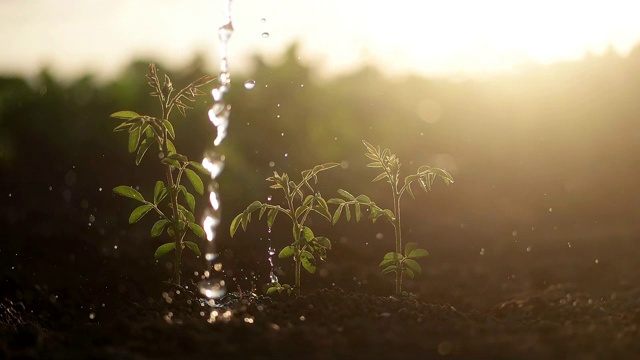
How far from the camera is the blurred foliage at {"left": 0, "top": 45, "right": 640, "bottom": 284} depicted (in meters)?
7.44

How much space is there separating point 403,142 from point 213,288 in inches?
205

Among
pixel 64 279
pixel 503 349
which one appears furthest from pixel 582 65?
pixel 503 349

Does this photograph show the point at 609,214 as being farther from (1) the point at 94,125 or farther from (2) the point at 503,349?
(1) the point at 94,125

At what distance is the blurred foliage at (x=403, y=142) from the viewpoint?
7.44m

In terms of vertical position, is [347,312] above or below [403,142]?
below

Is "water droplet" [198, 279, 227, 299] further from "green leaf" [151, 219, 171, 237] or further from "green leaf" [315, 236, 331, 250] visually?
"green leaf" [315, 236, 331, 250]

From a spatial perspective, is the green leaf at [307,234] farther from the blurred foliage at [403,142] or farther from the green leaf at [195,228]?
the blurred foliage at [403,142]

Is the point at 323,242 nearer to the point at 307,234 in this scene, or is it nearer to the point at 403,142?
the point at 307,234

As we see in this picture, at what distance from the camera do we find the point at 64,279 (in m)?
4.84

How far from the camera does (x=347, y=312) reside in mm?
3061

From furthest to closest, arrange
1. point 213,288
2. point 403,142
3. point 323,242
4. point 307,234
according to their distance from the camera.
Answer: point 403,142
point 213,288
point 307,234
point 323,242

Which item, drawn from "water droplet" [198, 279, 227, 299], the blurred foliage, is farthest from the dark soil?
the blurred foliage

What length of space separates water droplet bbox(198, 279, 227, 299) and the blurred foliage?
1.62 m

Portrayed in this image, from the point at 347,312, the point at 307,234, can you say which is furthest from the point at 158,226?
the point at 347,312
